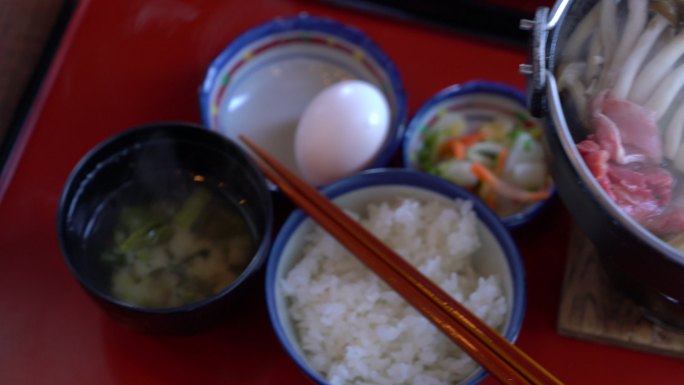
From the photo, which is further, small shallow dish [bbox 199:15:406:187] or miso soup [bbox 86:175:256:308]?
small shallow dish [bbox 199:15:406:187]

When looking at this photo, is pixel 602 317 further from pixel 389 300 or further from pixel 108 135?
pixel 108 135

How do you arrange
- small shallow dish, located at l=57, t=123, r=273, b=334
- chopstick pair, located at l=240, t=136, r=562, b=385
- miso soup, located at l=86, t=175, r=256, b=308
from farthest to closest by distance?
miso soup, located at l=86, t=175, r=256, b=308 < small shallow dish, located at l=57, t=123, r=273, b=334 < chopstick pair, located at l=240, t=136, r=562, b=385

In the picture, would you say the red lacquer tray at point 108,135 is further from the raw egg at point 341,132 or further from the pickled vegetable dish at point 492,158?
the raw egg at point 341,132

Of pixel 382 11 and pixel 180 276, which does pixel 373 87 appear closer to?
pixel 382 11

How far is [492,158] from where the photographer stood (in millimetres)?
1774

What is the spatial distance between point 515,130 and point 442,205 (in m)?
0.35

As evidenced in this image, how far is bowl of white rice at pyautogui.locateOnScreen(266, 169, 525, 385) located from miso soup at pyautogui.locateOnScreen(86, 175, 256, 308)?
137 millimetres

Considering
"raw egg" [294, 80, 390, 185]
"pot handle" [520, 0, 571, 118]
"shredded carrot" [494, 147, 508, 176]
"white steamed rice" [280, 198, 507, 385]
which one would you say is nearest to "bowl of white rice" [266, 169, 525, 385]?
"white steamed rice" [280, 198, 507, 385]

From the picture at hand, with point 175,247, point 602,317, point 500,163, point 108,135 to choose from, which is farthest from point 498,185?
point 108,135

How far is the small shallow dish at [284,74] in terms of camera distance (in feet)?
6.07

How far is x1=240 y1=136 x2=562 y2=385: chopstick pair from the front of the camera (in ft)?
4.12

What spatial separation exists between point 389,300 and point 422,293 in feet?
0.52

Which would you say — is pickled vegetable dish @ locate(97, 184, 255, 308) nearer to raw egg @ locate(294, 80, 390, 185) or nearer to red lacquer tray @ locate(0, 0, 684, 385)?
red lacquer tray @ locate(0, 0, 684, 385)

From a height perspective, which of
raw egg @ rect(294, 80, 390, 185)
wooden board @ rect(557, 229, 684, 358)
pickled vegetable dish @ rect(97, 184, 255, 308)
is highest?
raw egg @ rect(294, 80, 390, 185)
